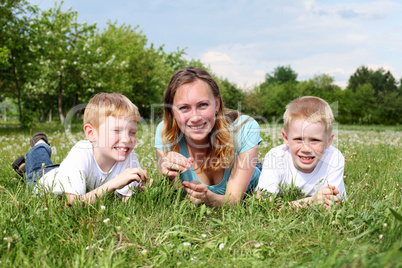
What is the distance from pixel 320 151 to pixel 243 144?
2.75 ft

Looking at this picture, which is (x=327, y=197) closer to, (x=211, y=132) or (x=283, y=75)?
(x=211, y=132)

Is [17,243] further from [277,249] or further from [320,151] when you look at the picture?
[320,151]

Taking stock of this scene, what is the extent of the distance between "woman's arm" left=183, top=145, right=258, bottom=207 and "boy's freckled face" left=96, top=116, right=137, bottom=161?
0.84 m

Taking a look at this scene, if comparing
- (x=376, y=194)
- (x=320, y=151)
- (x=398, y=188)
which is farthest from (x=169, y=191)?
(x=398, y=188)

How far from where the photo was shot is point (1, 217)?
94.5 inches

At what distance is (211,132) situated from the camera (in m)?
3.84

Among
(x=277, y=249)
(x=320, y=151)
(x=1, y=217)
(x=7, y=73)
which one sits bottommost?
(x=277, y=249)

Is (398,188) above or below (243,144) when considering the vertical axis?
below

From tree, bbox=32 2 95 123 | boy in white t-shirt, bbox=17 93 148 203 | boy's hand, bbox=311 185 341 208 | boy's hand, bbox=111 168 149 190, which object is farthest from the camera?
tree, bbox=32 2 95 123

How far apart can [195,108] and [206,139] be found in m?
0.55

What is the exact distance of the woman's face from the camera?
3.49 metres

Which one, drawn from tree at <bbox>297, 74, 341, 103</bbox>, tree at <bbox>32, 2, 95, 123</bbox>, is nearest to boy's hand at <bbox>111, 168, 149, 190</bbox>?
tree at <bbox>32, 2, 95, 123</bbox>

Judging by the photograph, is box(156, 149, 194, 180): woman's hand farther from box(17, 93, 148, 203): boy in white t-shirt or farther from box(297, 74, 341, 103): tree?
box(297, 74, 341, 103): tree

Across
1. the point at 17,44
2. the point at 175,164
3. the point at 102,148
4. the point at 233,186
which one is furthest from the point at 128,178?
the point at 17,44
